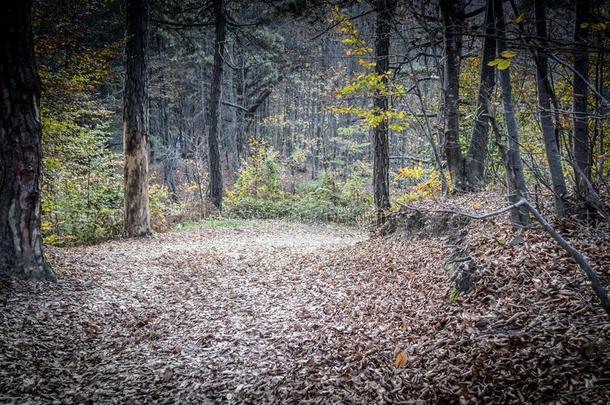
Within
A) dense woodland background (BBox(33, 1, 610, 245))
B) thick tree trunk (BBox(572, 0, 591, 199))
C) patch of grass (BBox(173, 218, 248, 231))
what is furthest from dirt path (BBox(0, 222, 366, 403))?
patch of grass (BBox(173, 218, 248, 231))

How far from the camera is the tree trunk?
1500 cm

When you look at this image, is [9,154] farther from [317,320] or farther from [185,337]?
[317,320]

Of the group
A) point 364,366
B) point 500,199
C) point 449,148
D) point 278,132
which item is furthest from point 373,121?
point 278,132

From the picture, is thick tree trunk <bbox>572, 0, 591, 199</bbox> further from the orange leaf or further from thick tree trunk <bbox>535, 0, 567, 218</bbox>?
the orange leaf

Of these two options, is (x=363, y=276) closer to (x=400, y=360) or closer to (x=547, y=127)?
(x=400, y=360)

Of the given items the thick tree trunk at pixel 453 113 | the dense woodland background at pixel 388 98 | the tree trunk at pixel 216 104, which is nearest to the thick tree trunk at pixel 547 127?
the dense woodland background at pixel 388 98

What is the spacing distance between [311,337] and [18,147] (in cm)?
466

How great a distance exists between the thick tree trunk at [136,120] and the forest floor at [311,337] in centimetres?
377

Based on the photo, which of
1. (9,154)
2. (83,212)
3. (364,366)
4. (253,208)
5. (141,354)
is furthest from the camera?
(253,208)

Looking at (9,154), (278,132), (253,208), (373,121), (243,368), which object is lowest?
(243,368)

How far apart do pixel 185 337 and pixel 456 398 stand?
126 inches

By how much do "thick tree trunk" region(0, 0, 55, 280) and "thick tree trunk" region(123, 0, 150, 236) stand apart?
4.79m

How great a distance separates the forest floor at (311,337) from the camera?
2904 millimetres

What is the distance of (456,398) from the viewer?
2793 millimetres
